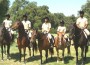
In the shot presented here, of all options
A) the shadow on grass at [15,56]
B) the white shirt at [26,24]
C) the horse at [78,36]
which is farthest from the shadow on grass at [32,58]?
the horse at [78,36]

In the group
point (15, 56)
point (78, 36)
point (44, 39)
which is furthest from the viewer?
point (15, 56)

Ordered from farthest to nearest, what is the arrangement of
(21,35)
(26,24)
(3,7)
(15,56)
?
(3,7) < (15,56) < (26,24) < (21,35)

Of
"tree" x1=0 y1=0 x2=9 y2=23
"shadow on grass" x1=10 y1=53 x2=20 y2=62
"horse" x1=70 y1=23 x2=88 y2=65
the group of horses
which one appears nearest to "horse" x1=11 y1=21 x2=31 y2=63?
the group of horses

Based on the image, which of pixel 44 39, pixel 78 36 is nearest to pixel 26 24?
pixel 44 39

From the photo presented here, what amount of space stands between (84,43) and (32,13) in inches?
3929

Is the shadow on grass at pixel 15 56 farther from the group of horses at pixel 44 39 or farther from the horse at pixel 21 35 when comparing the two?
the horse at pixel 21 35

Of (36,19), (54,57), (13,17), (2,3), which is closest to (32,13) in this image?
(36,19)

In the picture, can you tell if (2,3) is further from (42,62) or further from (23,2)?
(23,2)

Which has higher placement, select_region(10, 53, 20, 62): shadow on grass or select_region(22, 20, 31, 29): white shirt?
select_region(22, 20, 31, 29): white shirt

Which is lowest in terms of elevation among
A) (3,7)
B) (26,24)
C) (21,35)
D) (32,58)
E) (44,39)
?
(32,58)

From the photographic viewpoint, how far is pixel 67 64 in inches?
754

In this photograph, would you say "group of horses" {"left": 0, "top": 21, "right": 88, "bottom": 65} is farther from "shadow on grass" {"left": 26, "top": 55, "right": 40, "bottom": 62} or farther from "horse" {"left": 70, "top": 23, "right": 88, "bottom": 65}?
"shadow on grass" {"left": 26, "top": 55, "right": 40, "bottom": 62}

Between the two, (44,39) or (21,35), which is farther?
(21,35)

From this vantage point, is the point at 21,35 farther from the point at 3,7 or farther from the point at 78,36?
the point at 3,7
